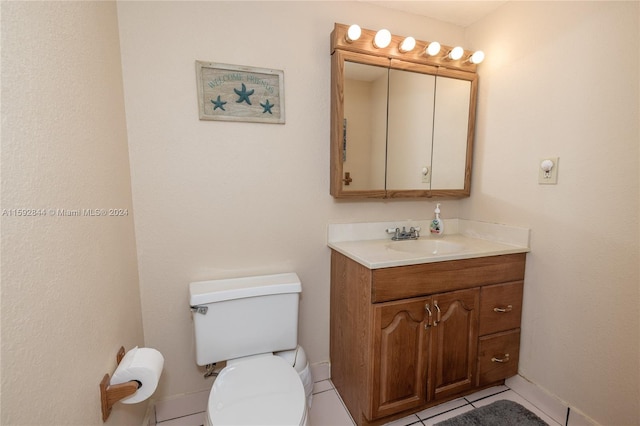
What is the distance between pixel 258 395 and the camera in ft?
3.36

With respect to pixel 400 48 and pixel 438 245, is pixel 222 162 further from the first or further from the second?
pixel 438 245

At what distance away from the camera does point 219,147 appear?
139 cm

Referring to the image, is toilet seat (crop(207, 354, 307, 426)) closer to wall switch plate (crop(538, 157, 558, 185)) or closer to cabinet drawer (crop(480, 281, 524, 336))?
cabinet drawer (crop(480, 281, 524, 336))

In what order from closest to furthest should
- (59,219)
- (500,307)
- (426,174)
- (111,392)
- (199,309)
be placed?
(59,219) → (111,392) → (199,309) → (500,307) → (426,174)

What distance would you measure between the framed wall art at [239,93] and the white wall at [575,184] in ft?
4.31

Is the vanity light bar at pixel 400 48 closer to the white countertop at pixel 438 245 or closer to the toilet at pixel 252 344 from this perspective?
the white countertop at pixel 438 245

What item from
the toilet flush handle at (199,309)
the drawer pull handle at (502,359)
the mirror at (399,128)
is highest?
the mirror at (399,128)

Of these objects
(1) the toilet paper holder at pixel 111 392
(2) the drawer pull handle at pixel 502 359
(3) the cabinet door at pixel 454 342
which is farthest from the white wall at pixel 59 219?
(2) the drawer pull handle at pixel 502 359

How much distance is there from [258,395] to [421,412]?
3.11 ft

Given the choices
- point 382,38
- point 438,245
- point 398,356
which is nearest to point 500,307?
point 438,245

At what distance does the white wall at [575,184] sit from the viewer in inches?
44.5

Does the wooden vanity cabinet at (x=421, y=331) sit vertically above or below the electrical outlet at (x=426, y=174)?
below

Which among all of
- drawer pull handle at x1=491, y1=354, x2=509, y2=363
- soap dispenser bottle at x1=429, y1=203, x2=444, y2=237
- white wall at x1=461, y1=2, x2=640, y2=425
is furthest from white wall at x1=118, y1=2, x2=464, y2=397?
drawer pull handle at x1=491, y1=354, x2=509, y2=363

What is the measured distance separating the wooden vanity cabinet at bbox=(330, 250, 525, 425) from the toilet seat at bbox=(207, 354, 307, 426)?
40 centimetres
